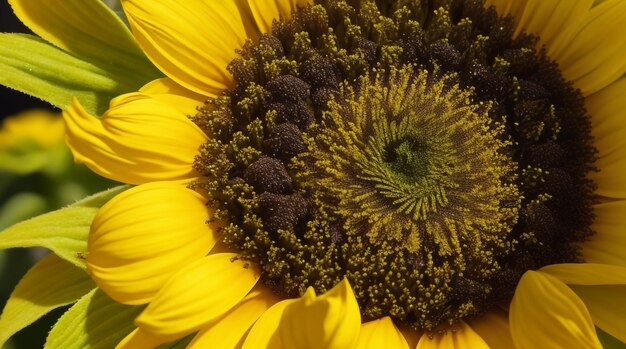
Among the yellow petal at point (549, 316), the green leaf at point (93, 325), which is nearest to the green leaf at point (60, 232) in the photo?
the green leaf at point (93, 325)

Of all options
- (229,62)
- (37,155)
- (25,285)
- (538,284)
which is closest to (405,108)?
(229,62)

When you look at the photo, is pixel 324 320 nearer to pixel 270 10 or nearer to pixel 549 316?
pixel 549 316

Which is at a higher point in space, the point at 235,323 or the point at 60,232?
the point at 60,232

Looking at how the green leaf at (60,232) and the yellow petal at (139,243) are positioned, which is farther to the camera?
the green leaf at (60,232)

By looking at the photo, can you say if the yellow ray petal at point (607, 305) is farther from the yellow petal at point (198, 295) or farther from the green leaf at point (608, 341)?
the yellow petal at point (198, 295)

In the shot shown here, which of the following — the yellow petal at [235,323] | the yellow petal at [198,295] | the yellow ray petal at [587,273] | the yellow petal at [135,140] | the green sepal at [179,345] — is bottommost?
the green sepal at [179,345]

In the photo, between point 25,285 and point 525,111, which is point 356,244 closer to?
point 525,111

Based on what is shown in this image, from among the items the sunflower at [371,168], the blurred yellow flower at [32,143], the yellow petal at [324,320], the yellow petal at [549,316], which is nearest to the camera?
the yellow petal at [324,320]

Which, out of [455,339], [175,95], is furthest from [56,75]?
[455,339]
